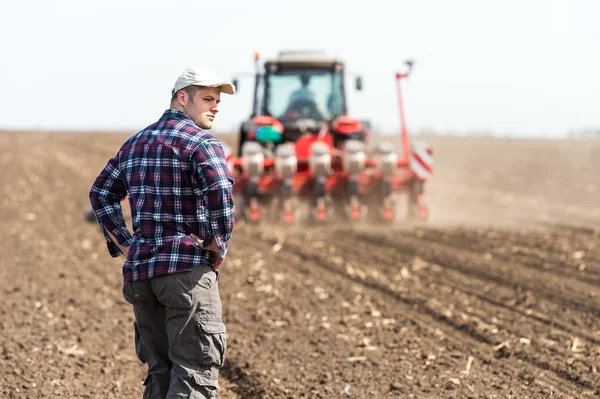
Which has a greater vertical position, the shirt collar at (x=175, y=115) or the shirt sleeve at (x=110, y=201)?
the shirt collar at (x=175, y=115)

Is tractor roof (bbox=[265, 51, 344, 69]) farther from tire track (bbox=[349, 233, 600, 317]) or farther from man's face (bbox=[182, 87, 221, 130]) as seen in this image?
man's face (bbox=[182, 87, 221, 130])

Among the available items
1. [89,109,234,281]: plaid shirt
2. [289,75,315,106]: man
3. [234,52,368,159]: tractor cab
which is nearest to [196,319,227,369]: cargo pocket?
[89,109,234,281]: plaid shirt

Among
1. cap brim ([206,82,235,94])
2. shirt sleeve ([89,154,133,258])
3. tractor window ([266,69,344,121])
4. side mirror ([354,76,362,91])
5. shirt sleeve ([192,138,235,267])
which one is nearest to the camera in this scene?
shirt sleeve ([192,138,235,267])

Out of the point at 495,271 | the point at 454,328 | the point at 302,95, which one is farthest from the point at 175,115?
the point at 302,95

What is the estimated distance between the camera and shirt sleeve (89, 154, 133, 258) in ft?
11.8

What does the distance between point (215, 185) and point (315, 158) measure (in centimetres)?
806

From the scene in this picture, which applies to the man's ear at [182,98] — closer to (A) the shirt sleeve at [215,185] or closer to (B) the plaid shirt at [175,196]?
(B) the plaid shirt at [175,196]

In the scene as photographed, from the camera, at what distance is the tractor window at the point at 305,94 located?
12641 millimetres

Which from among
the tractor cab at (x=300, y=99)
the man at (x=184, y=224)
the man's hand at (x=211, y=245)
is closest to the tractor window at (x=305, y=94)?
the tractor cab at (x=300, y=99)

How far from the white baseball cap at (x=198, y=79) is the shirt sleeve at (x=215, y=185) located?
24cm

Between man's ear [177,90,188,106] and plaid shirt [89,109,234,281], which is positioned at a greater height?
man's ear [177,90,188,106]

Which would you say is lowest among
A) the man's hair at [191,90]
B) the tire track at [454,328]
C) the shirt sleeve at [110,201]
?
the tire track at [454,328]

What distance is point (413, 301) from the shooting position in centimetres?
711

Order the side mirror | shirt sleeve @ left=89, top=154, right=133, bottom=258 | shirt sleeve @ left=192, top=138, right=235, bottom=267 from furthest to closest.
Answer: the side mirror → shirt sleeve @ left=89, top=154, right=133, bottom=258 → shirt sleeve @ left=192, top=138, right=235, bottom=267
